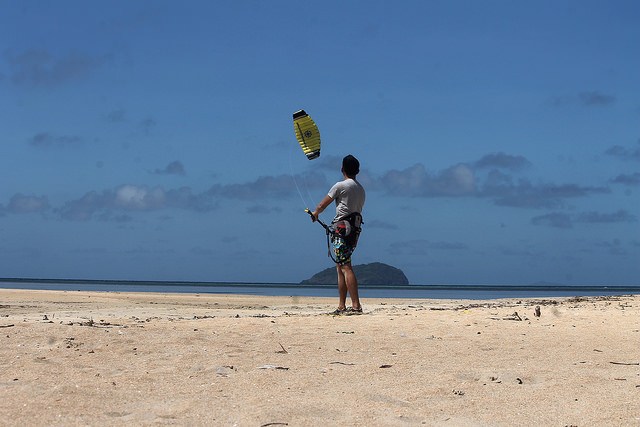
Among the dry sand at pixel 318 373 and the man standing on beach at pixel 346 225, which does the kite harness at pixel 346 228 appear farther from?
the dry sand at pixel 318 373

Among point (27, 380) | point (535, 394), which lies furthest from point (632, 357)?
point (27, 380)

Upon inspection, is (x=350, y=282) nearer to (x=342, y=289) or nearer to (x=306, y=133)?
(x=342, y=289)

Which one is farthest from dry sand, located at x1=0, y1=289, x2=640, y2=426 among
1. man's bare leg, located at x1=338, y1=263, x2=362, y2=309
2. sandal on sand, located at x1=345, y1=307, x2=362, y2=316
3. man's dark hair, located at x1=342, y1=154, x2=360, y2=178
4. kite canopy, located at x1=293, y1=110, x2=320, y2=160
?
kite canopy, located at x1=293, y1=110, x2=320, y2=160

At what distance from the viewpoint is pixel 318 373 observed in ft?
20.5

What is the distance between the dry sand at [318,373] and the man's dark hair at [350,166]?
8.34ft

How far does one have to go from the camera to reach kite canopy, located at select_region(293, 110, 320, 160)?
12273 mm

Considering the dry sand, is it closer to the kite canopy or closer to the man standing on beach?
the man standing on beach

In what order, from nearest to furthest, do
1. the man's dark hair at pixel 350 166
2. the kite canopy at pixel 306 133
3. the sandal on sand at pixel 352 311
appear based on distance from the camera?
the sandal on sand at pixel 352 311 → the man's dark hair at pixel 350 166 → the kite canopy at pixel 306 133

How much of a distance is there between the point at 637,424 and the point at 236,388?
2.74 metres

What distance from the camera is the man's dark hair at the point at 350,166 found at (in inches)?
437

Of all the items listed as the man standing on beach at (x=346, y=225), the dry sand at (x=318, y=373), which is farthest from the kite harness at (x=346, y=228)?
the dry sand at (x=318, y=373)

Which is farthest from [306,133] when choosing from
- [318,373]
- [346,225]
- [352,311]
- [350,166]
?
[318,373]

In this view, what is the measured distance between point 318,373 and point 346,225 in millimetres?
4777

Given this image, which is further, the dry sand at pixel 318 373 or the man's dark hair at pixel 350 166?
the man's dark hair at pixel 350 166
